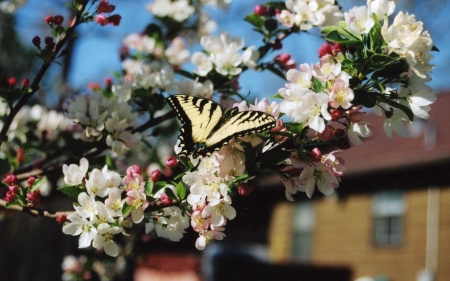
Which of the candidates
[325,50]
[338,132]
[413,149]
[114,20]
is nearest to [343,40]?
[325,50]

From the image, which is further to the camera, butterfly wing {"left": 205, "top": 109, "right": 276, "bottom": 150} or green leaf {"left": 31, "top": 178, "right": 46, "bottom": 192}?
green leaf {"left": 31, "top": 178, "right": 46, "bottom": 192}

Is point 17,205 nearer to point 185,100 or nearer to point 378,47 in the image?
point 185,100

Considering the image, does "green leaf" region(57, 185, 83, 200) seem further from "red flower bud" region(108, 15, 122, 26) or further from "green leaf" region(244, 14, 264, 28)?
"green leaf" region(244, 14, 264, 28)

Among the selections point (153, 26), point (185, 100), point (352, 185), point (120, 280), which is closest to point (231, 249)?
point (352, 185)

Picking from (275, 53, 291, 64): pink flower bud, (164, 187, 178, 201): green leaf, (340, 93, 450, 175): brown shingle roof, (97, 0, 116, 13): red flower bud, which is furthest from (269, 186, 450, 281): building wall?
(164, 187, 178, 201): green leaf

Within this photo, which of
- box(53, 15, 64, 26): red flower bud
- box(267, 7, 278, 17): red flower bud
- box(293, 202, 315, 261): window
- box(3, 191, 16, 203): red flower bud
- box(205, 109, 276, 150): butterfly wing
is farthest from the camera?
box(293, 202, 315, 261): window

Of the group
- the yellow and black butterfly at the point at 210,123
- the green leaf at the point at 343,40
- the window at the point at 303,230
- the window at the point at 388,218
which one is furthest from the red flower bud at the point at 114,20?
the window at the point at 303,230

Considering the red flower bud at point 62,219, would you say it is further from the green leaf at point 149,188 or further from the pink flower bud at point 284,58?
the pink flower bud at point 284,58
